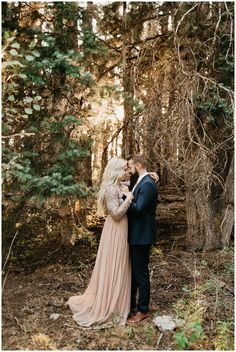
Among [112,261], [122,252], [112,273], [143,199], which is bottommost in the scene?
[112,273]

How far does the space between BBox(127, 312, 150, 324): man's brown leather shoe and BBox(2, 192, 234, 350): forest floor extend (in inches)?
3.3

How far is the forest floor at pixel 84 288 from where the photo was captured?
4.80 meters

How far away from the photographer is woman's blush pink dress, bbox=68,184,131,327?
5.43 m

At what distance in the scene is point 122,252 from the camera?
5516mm

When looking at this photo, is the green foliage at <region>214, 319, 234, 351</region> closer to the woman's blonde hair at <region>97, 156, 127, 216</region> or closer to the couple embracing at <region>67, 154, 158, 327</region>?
the couple embracing at <region>67, 154, 158, 327</region>

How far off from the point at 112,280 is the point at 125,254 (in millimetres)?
387

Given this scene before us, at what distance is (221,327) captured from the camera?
183 inches

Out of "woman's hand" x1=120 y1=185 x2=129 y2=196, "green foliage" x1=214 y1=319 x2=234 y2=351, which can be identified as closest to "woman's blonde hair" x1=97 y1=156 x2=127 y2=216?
"woman's hand" x1=120 y1=185 x2=129 y2=196

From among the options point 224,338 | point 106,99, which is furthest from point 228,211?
point 224,338

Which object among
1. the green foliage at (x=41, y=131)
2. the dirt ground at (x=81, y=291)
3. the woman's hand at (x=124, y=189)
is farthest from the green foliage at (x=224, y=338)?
the green foliage at (x=41, y=131)

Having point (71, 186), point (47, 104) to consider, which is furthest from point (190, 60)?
point (71, 186)

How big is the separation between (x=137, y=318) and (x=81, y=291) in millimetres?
1313

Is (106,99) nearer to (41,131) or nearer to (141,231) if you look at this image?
(41,131)

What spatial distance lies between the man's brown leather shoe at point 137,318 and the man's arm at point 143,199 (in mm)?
1345
